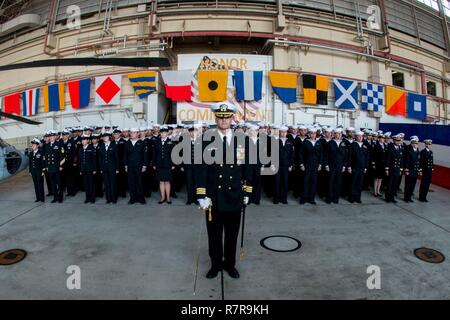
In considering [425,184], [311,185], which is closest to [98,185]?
[311,185]

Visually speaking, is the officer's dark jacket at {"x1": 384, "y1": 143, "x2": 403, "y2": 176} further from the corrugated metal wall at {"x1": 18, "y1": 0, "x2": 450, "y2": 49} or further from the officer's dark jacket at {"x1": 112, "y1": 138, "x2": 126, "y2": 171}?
the corrugated metal wall at {"x1": 18, "y1": 0, "x2": 450, "y2": 49}

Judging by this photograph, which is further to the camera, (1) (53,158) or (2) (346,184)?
(2) (346,184)

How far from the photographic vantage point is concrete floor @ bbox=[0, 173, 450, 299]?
2580 millimetres

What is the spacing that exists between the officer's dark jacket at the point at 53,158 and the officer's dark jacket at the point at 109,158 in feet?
3.21

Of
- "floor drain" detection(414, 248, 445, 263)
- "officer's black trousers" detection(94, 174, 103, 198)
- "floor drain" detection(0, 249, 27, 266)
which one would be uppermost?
"officer's black trousers" detection(94, 174, 103, 198)

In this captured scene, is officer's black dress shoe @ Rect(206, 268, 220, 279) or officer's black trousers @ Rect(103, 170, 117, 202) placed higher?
officer's black trousers @ Rect(103, 170, 117, 202)

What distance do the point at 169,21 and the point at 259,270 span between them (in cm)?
1053

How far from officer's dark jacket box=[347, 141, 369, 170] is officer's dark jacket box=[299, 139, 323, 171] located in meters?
0.81

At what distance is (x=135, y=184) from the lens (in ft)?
19.4

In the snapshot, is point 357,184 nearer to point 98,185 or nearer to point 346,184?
point 346,184

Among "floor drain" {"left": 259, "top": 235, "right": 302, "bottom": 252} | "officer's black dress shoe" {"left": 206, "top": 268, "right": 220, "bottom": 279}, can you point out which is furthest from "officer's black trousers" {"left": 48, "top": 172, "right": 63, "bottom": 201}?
"floor drain" {"left": 259, "top": 235, "right": 302, "bottom": 252}

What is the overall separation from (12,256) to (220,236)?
2.86 meters

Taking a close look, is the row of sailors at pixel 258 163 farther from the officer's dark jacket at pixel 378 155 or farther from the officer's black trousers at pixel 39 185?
the officer's dark jacket at pixel 378 155
